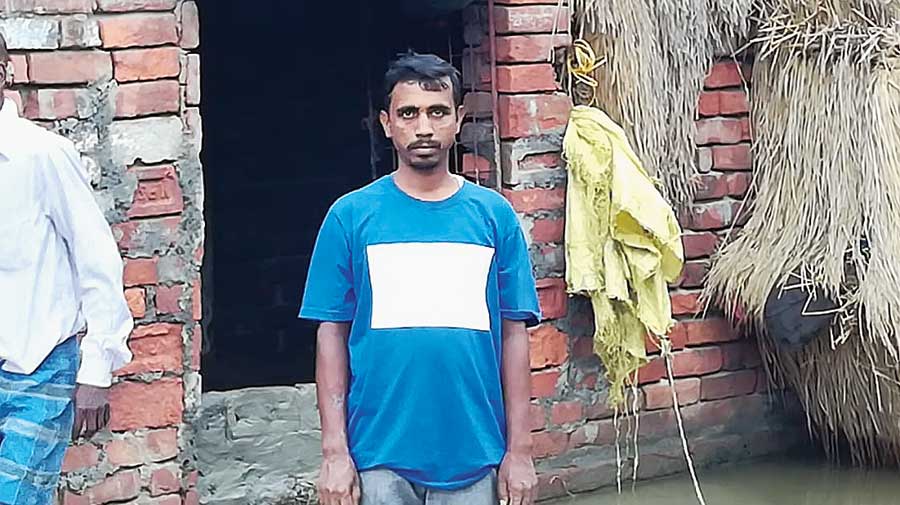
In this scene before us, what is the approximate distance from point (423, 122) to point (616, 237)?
1811 mm

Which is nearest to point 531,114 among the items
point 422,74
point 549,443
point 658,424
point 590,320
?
point 590,320

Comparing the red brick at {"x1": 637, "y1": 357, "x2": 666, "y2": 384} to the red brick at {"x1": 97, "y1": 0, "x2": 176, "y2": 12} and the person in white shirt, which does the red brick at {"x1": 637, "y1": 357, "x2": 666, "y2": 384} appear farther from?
the person in white shirt

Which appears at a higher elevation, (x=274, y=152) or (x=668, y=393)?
(x=274, y=152)

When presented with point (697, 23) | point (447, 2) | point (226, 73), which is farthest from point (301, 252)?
point (697, 23)

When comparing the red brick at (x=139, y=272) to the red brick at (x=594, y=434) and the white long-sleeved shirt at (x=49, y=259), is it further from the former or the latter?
the red brick at (x=594, y=434)

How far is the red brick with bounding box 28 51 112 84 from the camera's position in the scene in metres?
3.82

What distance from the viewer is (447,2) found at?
4.97 metres

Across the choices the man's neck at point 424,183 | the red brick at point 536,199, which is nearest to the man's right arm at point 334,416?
the man's neck at point 424,183

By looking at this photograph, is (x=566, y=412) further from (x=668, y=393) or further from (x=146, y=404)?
(x=146, y=404)

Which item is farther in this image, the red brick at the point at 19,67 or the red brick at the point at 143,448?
the red brick at the point at 143,448

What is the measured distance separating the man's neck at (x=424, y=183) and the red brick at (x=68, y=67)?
1284 millimetres

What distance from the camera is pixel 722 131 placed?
16.9 ft

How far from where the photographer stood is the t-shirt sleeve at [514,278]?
119 inches

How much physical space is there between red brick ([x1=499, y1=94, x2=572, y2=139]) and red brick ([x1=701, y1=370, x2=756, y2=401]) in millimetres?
1108
